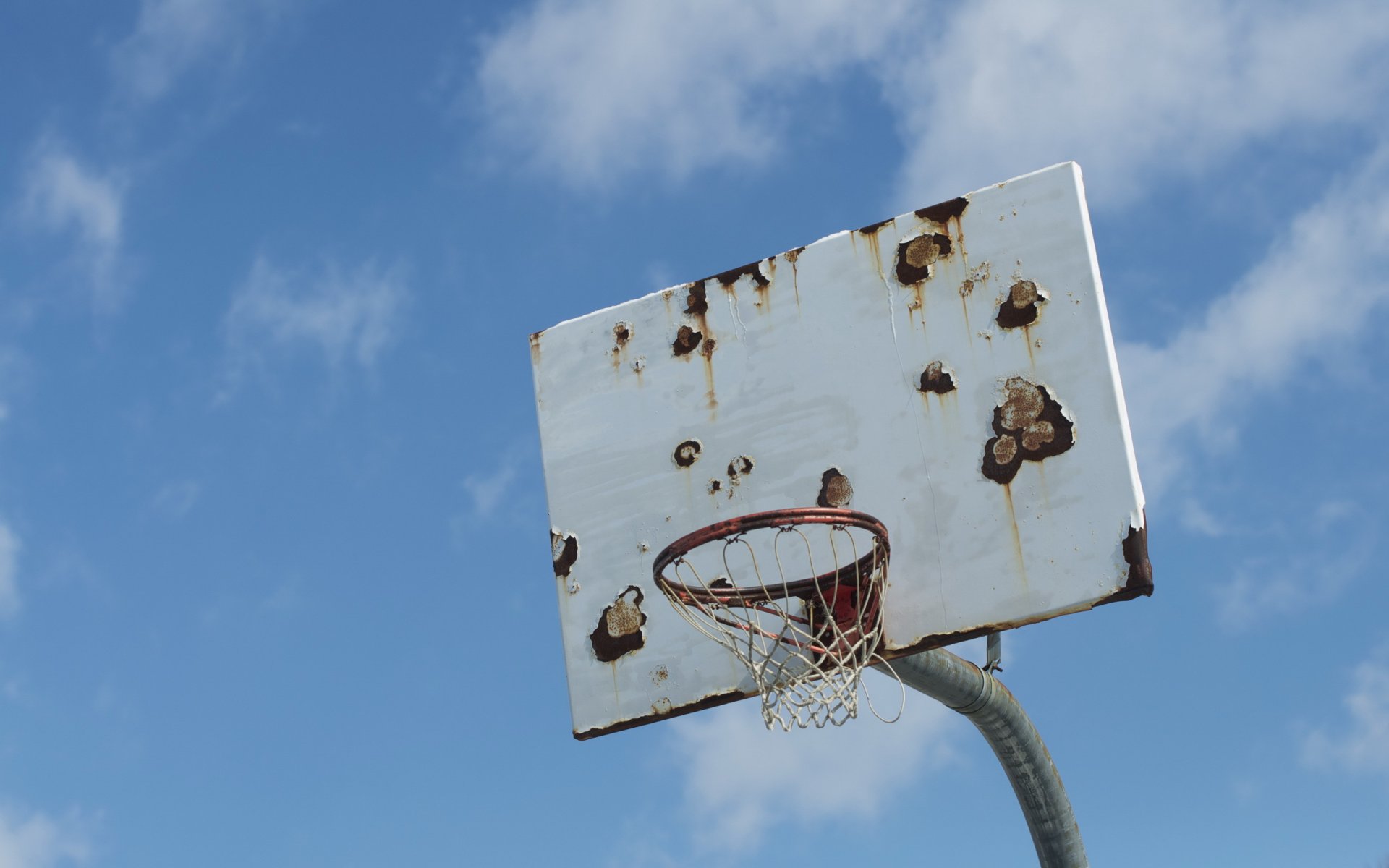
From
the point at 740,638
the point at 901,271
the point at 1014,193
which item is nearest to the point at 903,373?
the point at 901,271

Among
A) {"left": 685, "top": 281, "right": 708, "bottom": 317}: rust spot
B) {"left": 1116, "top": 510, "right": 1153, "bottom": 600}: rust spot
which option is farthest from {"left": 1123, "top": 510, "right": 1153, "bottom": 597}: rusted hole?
{"left": 685, "top": 281, "right": 708, "bottom": 317}: rust spot

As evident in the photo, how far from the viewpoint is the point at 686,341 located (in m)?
6.40

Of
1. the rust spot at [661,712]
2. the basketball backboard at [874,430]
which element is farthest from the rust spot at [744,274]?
the rust spot at [661,712]

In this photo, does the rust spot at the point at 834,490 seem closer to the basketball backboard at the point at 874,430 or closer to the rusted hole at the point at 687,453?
the basketball backboard at the point at 874,430

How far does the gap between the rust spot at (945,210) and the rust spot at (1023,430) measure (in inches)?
28.3

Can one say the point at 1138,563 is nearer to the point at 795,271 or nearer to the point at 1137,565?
the point at 1137,565

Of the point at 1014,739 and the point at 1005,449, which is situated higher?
the point at 1005,449

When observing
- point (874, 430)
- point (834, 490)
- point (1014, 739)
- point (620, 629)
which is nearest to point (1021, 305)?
point (874, 430)

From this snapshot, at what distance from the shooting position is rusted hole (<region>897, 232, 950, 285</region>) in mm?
5969

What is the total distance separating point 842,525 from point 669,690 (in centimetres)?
92

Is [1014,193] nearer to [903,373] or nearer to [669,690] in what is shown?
[903,373]

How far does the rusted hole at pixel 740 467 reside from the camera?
6066 millimetres

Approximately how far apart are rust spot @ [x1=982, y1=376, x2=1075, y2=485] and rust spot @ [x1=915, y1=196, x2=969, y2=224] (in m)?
0.72

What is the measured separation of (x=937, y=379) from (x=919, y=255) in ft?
1.67
